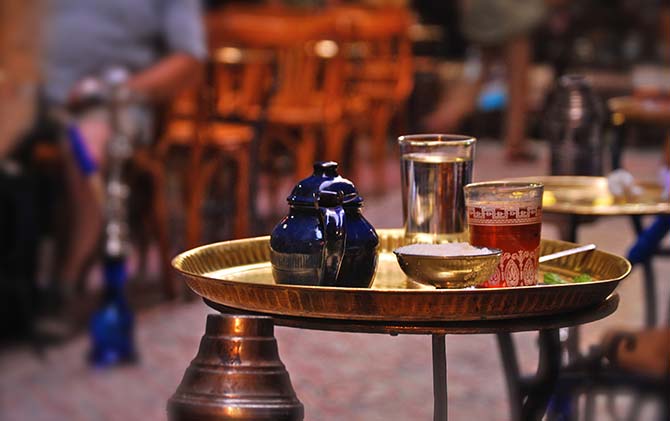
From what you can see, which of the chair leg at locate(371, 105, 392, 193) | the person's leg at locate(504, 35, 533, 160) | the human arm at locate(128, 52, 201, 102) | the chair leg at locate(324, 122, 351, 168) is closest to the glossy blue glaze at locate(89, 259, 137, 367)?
the human arm at locate(128, 52, 201, 102)

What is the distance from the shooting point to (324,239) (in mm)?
1463

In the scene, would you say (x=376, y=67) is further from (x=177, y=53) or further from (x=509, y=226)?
(x=509, y=226)

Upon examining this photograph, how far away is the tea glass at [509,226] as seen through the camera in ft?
4.91

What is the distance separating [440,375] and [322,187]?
12.0 inches

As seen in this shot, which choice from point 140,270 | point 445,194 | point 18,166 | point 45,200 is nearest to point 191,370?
point 445,194

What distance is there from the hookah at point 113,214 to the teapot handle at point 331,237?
9.28 feet

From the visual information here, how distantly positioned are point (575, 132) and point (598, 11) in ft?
32.4

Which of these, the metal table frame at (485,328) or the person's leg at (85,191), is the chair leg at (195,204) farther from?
the metal table frame at (485,328)

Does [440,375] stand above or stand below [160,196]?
above

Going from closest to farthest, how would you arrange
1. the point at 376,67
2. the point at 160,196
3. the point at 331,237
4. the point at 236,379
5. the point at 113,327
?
the point at 236,379, the point at 331,237, the point at 113,327, the point at 160,196, the point at 376,67

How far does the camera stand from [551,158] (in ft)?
9.40

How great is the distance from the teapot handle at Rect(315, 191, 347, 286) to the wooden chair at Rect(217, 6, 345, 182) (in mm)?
4990

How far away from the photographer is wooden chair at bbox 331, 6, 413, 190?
7.29m

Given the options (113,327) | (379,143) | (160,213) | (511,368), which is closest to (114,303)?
(113,327)
